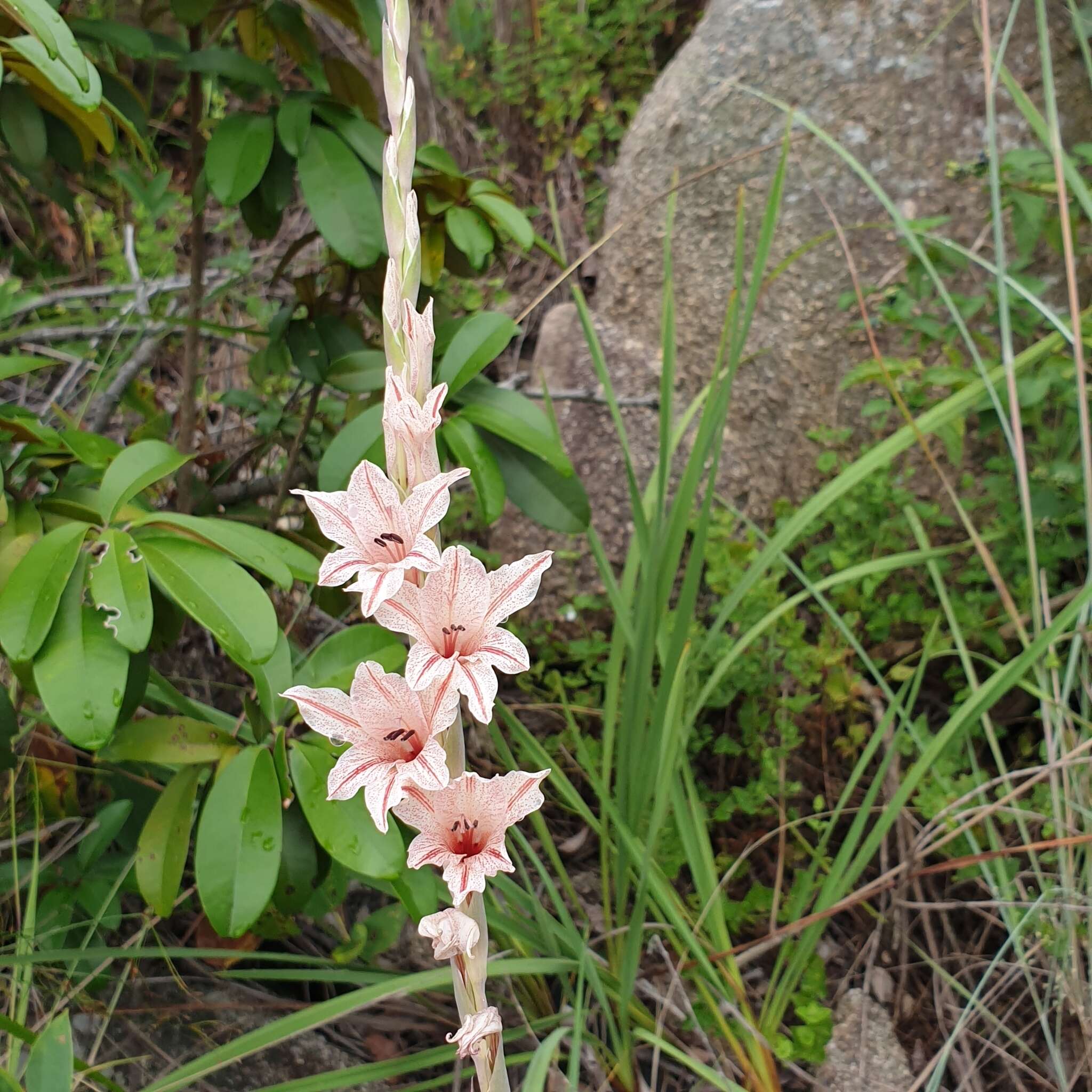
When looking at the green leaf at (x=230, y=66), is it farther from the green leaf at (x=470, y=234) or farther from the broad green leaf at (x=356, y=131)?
the green leaf at (x=470, y=234)

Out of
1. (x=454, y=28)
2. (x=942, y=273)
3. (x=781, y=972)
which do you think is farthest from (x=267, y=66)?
(x=454, y=28)

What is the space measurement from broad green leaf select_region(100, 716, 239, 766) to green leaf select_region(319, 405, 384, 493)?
1.12 feet

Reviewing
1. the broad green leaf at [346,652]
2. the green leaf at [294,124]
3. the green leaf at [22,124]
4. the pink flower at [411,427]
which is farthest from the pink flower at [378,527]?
the green leaf at [22,124]

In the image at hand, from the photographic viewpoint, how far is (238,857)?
942 millimetres

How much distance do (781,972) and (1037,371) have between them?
1.18m

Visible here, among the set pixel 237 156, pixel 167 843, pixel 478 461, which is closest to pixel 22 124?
pixel 237 156

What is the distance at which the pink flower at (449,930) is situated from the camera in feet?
1.70

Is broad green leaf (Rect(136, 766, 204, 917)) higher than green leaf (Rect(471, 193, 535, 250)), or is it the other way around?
green leaf (Rect(471, 193, 535, 250))

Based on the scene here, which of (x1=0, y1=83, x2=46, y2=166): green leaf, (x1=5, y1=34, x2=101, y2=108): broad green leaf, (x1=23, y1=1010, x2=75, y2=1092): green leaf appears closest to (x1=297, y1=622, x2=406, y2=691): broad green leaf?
(x1=23, y1=1010, x2=75, y2=1092): green leaf

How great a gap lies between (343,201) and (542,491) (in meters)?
0.49

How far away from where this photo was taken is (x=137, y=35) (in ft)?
4.25

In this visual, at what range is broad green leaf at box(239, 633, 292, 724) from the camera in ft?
3.21

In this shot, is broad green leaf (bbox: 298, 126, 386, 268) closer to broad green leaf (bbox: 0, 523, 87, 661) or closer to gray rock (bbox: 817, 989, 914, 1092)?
broad green leaf (bbox: 0, 523, 87, 661)

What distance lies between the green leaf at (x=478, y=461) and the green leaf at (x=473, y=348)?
0.20 ft
